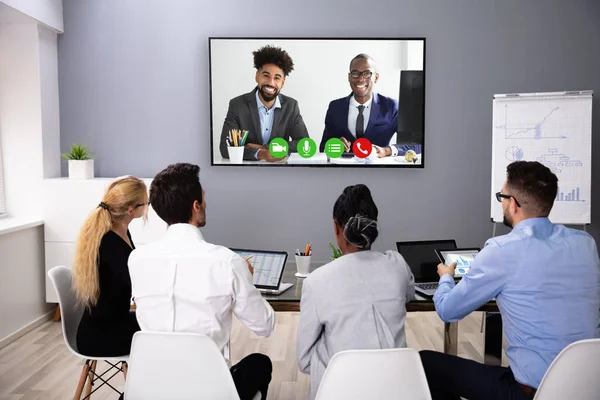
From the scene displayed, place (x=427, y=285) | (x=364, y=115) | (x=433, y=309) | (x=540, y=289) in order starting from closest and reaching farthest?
1. (x=540, y=289)
2. (x=433, y=309)
3. (x=427, y=285)
4. (x=364, y=115)

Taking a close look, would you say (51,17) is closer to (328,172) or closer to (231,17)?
(231,17)

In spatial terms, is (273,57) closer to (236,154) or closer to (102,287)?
(236,154)

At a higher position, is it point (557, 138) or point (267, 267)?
point (557, 138)

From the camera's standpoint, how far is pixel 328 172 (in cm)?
503

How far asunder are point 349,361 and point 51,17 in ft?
→ 13.8

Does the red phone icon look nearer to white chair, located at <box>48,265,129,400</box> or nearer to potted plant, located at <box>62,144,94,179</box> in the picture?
potted plant, located at <box>62,144,94,179</box>

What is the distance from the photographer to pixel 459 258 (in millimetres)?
2818

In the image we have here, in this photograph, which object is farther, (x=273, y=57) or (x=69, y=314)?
(x=273, y=57)

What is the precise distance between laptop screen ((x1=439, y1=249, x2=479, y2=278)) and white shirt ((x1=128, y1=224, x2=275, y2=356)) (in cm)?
109

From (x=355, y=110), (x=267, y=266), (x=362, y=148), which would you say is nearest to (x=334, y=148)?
(x=362, y=148)

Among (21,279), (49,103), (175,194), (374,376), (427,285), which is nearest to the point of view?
(374,376)

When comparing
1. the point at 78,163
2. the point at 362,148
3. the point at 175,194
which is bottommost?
the point at 175,194

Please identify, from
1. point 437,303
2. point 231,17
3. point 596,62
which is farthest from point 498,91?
point 437,303

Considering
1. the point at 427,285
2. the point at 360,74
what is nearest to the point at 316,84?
the point at 360,74
